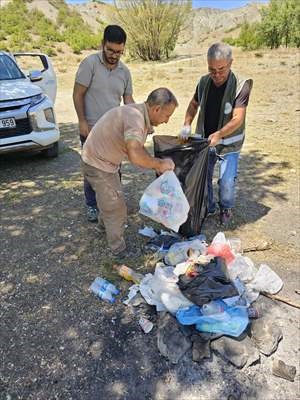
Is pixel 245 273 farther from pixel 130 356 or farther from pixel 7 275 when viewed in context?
pixel 7 275

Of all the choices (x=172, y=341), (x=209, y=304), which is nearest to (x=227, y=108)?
(x=209, y=304)

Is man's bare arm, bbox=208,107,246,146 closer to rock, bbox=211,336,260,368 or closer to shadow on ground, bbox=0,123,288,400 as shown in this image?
shadow on ground, bbox=0,123,288,400

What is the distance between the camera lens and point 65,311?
2.53 meters

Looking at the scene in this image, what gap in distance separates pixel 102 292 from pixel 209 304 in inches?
32.7

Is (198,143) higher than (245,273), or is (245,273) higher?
(198,143)

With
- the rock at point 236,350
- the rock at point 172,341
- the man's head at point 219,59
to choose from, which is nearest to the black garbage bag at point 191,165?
the man's head at point 219,59

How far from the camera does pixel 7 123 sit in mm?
4668

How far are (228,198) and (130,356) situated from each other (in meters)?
1.84

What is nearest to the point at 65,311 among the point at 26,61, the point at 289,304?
the point at 289,304

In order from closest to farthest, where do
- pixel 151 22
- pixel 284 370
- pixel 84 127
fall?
pixel 284 370 → pixel 84 127 → pixel 151 22

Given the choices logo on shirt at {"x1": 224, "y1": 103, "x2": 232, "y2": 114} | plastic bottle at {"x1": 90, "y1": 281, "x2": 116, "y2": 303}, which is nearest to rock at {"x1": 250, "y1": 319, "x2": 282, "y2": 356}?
plastic bottle at {"x1": 90, "y1": 281, "x2": 116, "y2": 303}

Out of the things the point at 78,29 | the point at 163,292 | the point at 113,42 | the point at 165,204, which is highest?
the point at 78,29

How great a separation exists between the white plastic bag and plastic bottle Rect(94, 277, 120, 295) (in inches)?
24.2

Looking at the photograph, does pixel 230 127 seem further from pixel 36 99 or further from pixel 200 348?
pixel 36 99
